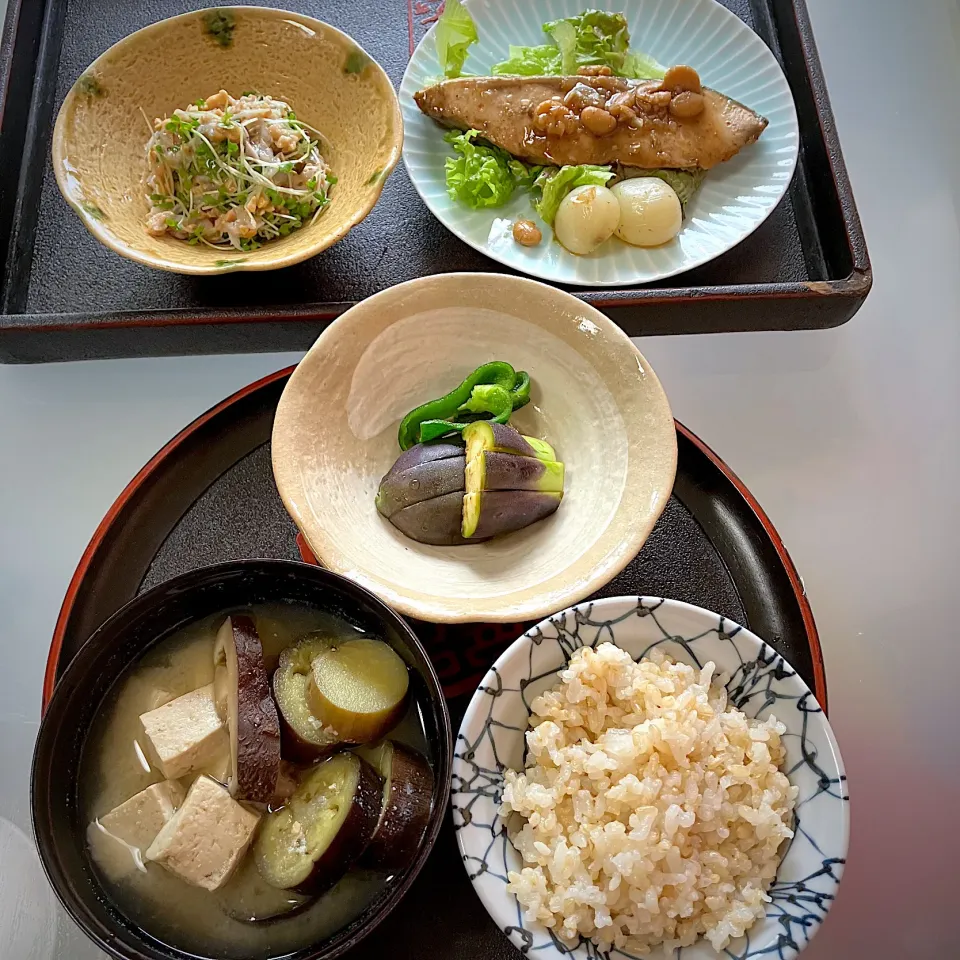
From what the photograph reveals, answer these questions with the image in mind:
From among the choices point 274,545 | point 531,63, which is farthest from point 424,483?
point 531,63

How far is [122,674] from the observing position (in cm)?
127

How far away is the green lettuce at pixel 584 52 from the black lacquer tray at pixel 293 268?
319 millimetres

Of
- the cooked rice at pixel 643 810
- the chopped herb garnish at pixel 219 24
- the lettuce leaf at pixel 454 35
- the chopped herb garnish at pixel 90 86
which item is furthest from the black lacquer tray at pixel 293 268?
the cooked rice at pixel 643 810

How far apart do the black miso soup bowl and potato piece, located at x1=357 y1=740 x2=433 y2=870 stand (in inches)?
0.9

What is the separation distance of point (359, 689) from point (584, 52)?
1803 mm

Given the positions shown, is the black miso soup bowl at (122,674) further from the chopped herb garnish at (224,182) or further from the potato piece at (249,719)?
A: the chopped herb garnish at (224,182)

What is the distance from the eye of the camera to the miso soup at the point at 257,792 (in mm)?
1137

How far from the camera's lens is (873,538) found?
180 centimetres

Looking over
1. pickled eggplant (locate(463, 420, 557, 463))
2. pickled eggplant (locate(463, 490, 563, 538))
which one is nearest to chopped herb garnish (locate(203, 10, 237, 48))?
pickled eggplant (locate(463, 420, 557, 463))

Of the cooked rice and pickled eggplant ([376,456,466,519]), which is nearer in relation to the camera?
the cooked rice

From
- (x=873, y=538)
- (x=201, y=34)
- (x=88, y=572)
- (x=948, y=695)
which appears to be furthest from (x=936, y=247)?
(x=88, y=572)

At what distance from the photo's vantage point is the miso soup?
1.14 meters

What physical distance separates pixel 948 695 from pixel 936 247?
3.71 ft

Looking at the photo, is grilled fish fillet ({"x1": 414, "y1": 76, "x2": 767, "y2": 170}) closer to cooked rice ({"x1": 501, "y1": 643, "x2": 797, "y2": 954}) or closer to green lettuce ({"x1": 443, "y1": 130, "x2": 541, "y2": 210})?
green lettuce ({"x1": 443, "y1": 130, "x2": 541, "y2": 210})
